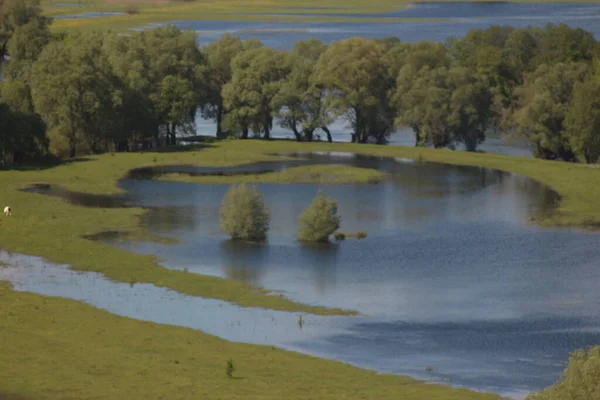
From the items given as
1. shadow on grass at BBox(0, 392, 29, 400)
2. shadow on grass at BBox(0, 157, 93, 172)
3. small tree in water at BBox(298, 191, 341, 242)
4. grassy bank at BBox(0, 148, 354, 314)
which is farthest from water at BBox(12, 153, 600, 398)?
shadow on grass at BBox(0, 392, 29, 400)

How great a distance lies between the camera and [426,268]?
2077 inches

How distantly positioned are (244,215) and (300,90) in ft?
141

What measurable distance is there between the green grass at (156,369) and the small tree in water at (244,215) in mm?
15936

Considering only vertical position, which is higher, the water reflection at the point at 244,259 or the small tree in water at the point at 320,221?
the small tree in water at the point at 320,221

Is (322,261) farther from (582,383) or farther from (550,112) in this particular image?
(550,112)

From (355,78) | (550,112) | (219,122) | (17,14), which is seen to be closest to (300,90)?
(355,78)

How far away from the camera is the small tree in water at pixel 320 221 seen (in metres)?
58.3

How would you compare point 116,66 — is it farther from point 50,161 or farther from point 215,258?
point 215,258

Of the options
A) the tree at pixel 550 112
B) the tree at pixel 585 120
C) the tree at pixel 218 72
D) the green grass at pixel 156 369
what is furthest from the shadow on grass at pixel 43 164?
the green grass at pixel 156 369

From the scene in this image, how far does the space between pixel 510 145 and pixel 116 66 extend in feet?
→ 101

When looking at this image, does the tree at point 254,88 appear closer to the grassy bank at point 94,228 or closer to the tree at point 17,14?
the grassy bank at point 94,228

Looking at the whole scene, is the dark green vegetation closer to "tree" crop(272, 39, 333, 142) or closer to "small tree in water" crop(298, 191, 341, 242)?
"tree" crop(272, 39, 333, 142)

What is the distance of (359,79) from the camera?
99.0 meters

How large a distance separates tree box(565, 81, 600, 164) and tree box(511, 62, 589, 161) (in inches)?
64.5
